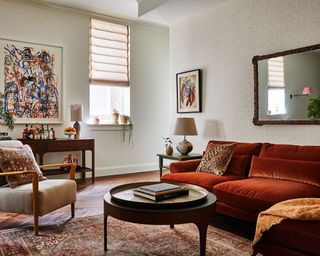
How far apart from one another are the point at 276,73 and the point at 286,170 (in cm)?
136

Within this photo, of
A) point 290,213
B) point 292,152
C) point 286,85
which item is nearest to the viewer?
point 290,213

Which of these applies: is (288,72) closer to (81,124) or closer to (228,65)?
(228,65)

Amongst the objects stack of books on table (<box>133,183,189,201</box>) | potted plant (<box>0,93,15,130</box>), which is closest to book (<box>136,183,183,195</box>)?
stack of books on table (<box>133,183,189,201</box>)

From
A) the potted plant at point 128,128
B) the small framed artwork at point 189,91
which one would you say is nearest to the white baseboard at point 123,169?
the potted plant at point 128,128

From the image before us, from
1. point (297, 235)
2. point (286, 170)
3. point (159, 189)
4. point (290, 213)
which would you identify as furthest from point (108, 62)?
point (297, 235)

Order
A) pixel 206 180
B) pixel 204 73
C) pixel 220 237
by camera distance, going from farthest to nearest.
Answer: pixel 204 73 → pixel 206 180 → pixel 220 237

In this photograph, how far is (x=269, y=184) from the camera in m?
2.97

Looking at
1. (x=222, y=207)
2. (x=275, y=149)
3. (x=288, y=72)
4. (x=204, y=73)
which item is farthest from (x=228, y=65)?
(x=222, y=207)

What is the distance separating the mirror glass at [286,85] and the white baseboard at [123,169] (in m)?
2.97

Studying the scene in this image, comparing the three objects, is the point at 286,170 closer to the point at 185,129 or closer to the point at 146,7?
the point at 185,129

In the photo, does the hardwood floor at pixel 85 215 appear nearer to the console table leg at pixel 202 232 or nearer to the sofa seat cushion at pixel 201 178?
the sofa seat cushion at pixel 201 178

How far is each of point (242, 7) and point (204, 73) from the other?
1.11 m

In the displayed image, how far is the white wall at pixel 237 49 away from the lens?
3771 millimetres

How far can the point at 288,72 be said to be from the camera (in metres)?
3.85
